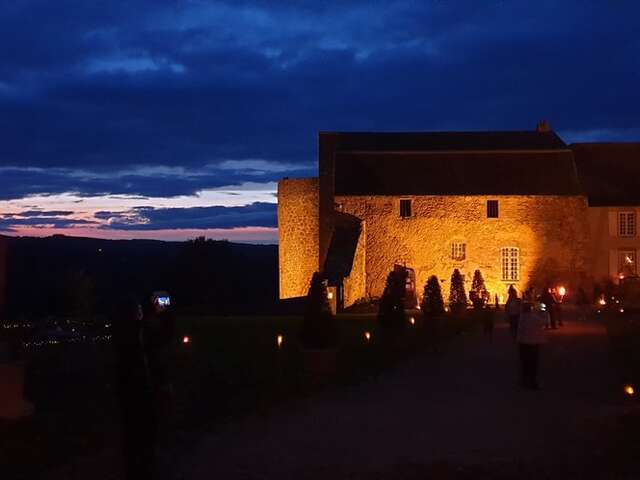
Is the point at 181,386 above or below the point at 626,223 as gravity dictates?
below

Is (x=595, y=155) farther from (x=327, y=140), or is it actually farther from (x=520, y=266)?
(x=327, y=140)

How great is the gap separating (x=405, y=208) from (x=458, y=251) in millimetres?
3420

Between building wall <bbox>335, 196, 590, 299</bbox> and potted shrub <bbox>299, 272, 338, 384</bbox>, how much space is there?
29502mm

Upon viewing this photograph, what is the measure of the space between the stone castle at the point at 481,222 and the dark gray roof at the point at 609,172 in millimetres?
88

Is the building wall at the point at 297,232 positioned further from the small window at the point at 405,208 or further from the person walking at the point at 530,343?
the person walking at the point at 530,343

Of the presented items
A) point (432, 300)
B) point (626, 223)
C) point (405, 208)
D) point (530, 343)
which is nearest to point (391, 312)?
point (432, 300)

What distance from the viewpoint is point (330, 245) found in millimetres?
46812

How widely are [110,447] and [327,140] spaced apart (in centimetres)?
4135

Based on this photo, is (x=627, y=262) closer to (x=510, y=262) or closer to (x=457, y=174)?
(x=510, y=262)

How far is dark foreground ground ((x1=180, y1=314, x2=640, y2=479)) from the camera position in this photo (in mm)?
8617

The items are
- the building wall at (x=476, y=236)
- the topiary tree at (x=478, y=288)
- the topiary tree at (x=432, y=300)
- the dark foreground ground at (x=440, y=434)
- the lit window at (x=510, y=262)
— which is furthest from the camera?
the lit window at (x=510, y=262)

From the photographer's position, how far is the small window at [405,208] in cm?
4625

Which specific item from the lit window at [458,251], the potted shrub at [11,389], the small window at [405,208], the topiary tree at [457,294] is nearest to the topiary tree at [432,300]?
the topiary tree at [457,294]

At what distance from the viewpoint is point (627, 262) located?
1809 inches
